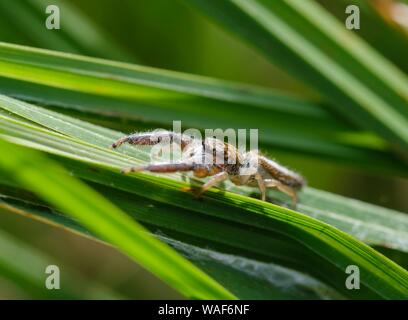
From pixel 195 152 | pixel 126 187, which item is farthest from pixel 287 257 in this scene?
pixel 126 187

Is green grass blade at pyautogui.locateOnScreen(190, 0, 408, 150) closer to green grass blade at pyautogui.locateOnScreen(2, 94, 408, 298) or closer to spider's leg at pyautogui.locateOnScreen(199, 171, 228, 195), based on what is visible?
spider's leg at pyautogui.locateOnScreen(199, 171, 228, 195)

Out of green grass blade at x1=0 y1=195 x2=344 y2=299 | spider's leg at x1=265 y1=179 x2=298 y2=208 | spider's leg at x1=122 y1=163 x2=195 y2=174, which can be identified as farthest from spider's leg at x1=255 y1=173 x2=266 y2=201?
spider's leg at x1=122 y1=163 x2=195 y2=174

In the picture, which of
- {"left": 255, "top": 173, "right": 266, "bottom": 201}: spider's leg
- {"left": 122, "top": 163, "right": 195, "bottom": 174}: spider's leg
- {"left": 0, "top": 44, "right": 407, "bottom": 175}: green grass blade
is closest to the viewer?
{"left": 122, "top": 163, "right": 195, "bottom": 174}: spider's leg

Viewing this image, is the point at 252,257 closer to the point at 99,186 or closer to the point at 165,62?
the point at 99,186

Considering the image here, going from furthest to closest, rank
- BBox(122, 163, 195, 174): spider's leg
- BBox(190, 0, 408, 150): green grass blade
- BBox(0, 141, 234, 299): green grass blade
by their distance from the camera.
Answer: BBox(190, 0, 408, 150): green grass blade, BBox(122, 163, 195, 174): spider's leg, BBox(0, 141, 234, 299): green grass blade

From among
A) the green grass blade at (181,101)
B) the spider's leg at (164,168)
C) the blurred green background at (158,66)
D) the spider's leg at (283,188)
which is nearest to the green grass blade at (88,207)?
the spider's leg at (164,168)

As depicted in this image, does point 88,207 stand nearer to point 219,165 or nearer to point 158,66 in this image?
point 219,165

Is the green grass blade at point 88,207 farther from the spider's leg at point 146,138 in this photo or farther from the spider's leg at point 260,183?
the spider's leg at point 260,183
